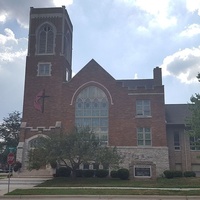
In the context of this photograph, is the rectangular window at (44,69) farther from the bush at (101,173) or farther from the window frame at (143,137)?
the bush at (101,173)

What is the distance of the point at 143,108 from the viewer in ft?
120

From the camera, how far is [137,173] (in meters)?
30.3

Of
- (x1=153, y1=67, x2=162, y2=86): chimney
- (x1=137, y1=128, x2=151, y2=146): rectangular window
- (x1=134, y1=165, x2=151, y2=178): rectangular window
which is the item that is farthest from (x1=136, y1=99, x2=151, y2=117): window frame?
(x1=134, y1=165, x2=151, y2=178): rectangular window

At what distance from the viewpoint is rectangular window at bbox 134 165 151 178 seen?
30094 mm

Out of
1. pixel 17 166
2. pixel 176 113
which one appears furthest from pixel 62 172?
pixel 176 113

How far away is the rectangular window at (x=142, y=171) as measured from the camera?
98.7 ft

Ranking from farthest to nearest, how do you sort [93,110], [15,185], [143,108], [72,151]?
1. [93,110]
2. [143,108]
3. [72,151]
4. [15,185]

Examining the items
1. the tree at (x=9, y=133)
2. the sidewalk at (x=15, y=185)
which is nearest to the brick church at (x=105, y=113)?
the sidewalk at (x=15, y=185)

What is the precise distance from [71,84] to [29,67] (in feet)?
21.8

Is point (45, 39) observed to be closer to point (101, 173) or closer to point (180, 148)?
point (101, 173)

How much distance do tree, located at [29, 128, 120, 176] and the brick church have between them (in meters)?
8.46

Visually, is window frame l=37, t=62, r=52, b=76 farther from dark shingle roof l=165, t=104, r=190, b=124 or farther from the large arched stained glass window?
dark shingle roof l=165, t=104, r=190, b=124

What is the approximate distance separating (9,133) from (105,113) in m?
27.1

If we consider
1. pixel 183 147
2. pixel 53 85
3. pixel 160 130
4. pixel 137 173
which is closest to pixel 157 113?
pixel 160 130
